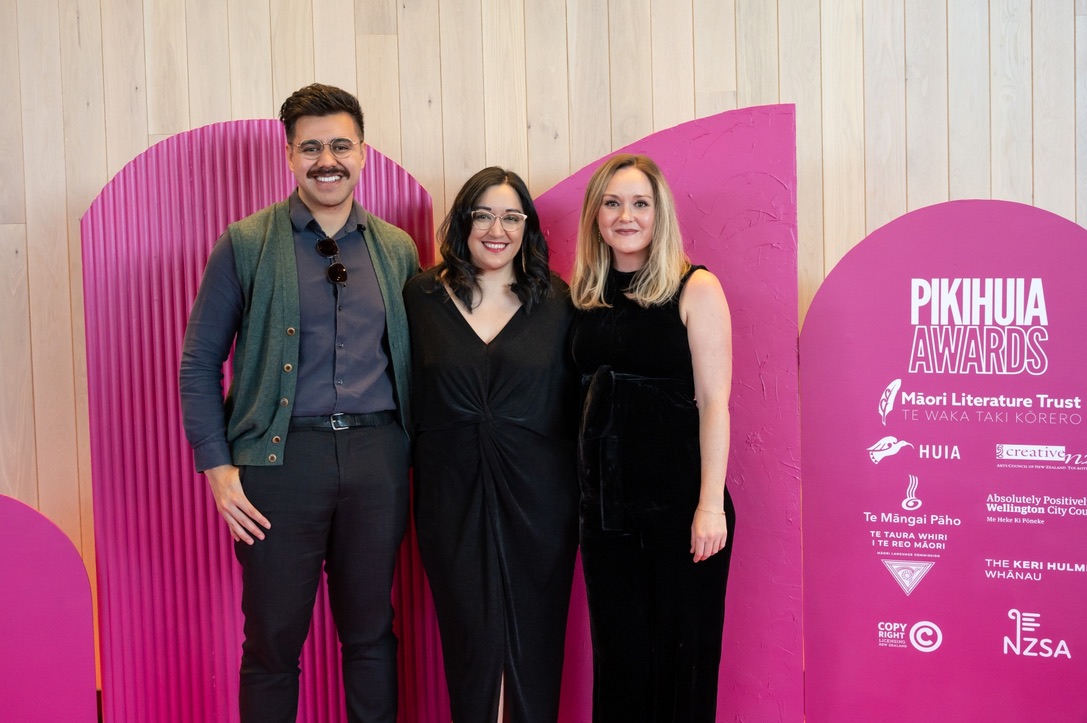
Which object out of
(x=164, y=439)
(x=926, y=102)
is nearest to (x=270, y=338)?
(x=164, y=439)

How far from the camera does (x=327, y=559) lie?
193 centimetres

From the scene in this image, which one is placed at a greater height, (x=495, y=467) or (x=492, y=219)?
(x=492, y=219)

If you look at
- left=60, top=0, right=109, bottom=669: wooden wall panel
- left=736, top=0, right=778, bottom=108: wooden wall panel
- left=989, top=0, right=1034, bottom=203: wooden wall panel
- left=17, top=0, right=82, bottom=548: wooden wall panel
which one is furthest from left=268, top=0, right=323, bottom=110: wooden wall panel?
left=989, top=0, right=1034, bottom=203: wooden wall panel

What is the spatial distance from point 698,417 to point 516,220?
64 cm

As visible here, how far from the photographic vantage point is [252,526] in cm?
181

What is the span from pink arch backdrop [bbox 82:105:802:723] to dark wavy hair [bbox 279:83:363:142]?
13.3 inches

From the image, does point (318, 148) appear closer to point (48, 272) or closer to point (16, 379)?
point (48, 272)

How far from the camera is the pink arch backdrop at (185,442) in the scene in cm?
213

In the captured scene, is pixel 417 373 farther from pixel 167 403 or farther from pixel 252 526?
pixel 167 403

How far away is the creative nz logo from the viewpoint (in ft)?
7.01

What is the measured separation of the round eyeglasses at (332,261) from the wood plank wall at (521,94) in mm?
659

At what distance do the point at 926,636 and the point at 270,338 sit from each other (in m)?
1.86

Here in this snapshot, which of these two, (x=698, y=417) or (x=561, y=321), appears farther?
(x=561, y=321)

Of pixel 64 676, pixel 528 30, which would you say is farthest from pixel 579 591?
pixel 528 30
